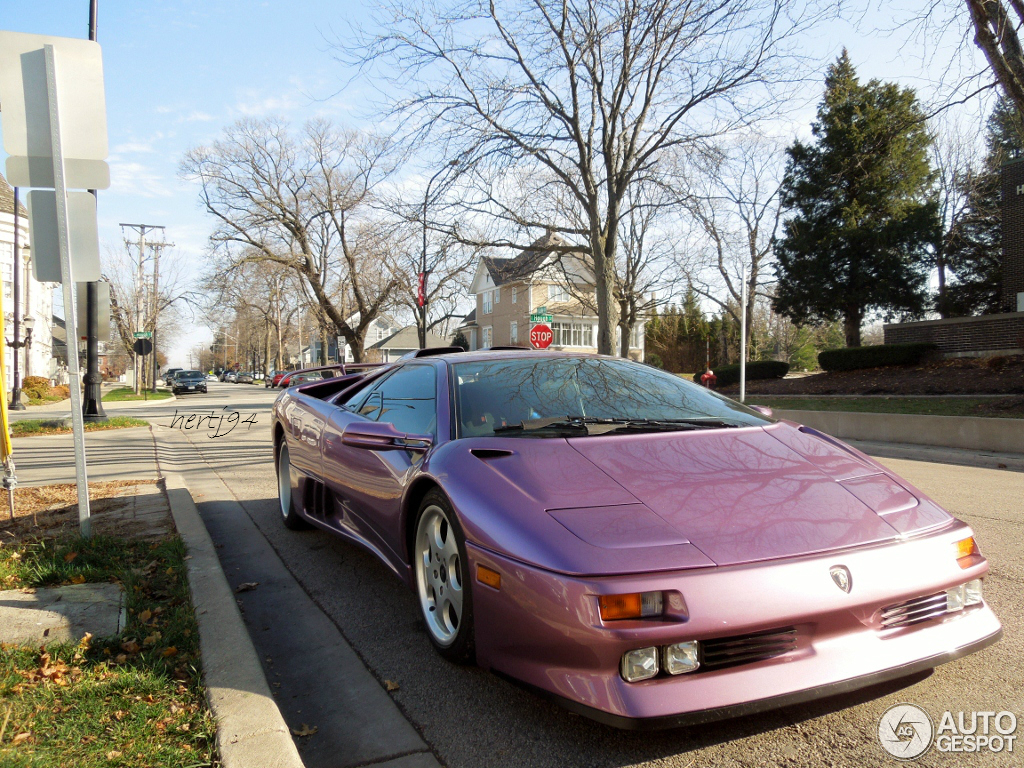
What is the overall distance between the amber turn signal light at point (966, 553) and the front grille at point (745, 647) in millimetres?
782

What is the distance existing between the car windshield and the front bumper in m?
1.03

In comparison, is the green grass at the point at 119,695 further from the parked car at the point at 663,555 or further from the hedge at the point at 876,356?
the hedge at the point at 876,356

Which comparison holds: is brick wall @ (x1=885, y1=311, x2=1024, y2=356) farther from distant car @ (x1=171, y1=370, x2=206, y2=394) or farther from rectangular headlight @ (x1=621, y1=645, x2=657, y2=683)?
distant car @ (x1=171, y1=370, x2=206, y2=394)

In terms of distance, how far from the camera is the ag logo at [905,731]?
2225 millimetres

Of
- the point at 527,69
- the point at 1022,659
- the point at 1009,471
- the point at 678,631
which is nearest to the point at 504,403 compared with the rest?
the point at 678,631

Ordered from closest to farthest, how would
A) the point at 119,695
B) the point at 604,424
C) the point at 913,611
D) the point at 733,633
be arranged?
the point at 733,633, the point at 913,611, the point at 119,695, the point at 604,424

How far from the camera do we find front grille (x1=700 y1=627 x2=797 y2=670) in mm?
2078

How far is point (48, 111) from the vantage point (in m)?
4.33

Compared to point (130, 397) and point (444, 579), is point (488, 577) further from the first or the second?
point (130, 397)

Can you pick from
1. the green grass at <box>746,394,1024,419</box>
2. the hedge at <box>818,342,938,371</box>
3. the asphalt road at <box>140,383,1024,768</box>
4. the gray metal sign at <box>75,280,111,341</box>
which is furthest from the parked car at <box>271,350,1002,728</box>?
the hedge at <box>818,342,938,371</box>

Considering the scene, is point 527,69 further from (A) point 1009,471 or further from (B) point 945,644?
(B) point 945,644

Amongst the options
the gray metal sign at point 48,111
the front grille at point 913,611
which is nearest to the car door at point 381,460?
the front grille at point 913,611

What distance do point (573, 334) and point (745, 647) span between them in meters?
52.2

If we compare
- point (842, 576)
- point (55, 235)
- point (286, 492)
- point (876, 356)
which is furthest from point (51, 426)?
point (876, 356)
